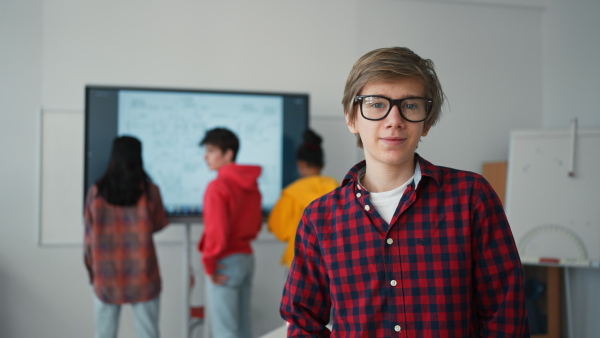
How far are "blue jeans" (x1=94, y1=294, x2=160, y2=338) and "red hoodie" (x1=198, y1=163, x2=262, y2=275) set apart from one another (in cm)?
43

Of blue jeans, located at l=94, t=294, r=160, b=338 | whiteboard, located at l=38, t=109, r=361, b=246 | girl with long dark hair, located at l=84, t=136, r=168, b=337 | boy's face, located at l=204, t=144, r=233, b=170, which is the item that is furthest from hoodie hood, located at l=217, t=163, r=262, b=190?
whiteboard, located at l=38, t=109, r=361, b=246

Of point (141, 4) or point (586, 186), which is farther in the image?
point (141, 4)

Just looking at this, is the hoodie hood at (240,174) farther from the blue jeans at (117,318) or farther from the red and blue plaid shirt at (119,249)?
the blue jeans at (117,318)

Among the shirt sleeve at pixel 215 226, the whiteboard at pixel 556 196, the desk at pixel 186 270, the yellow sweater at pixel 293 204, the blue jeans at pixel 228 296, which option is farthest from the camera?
the desk at pixel 186 270

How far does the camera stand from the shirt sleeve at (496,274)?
41.1 inches

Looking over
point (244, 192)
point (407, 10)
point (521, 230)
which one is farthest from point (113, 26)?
point (521, 230)

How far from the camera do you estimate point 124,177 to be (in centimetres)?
321

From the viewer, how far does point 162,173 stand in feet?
12.7

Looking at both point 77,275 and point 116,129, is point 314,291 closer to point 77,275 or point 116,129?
point 116,129

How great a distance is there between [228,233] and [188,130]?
101 centimetres

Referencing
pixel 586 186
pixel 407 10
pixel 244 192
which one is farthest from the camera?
pixel 407 10

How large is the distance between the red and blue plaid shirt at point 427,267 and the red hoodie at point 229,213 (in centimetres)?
207

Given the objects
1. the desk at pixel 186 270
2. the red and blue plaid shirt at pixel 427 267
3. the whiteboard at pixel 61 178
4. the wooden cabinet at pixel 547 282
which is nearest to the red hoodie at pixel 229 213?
the desk at pixel 186 270

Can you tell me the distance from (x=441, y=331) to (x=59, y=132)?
3.60 metres
